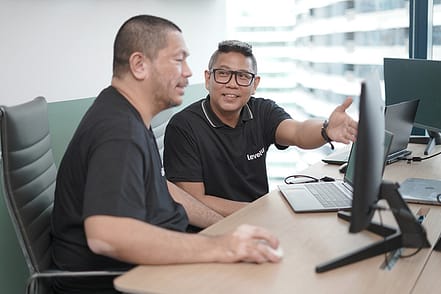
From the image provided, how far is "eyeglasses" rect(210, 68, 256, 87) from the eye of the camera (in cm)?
A: 240

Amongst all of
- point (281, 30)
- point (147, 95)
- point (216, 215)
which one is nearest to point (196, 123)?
point (216, 215)

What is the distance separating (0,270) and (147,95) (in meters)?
1.19

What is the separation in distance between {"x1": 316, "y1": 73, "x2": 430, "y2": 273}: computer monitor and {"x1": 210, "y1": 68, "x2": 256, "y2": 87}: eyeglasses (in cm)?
85

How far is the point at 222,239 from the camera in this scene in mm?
1522

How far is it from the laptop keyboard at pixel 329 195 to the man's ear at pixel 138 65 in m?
0.78

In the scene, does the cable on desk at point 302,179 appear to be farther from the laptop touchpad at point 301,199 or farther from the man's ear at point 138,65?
the man's ear at point 138,65

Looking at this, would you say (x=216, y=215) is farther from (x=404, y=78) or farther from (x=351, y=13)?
(x=351, y=13)

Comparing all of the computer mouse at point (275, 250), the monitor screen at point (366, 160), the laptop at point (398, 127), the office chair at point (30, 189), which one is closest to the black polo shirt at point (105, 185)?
the office chair at point (30, 189)

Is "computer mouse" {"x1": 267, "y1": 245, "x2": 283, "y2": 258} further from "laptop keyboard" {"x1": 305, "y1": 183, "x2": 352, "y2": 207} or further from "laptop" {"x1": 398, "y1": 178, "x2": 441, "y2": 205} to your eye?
"laptop" {"x1": 398, "y1": 178, "x2": 441, "y2": 205}

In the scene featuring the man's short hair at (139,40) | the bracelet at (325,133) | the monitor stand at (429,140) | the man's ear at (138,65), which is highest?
the man's short hair at (139,40)

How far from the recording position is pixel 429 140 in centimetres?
297

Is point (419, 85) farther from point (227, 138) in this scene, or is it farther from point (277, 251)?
point (277, 251)

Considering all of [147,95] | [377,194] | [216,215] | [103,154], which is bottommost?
[216,215]

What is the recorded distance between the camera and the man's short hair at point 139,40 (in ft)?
5.66
